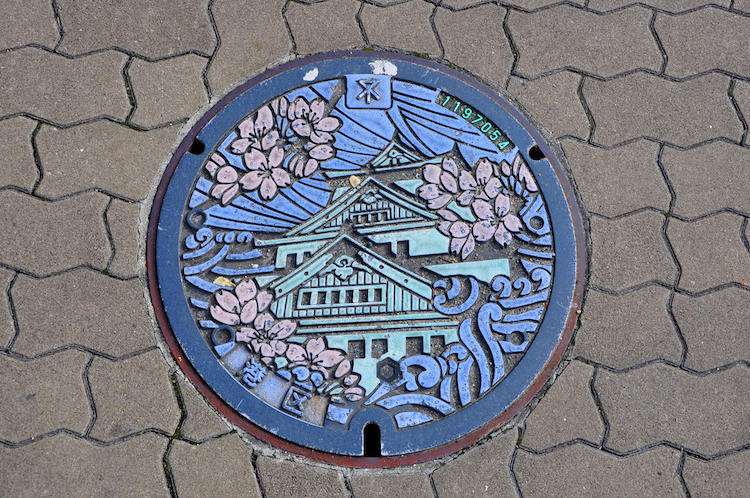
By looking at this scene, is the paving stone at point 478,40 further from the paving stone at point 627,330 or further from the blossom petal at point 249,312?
the blossom petal at point 249,312

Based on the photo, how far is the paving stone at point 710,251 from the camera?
2.11 m

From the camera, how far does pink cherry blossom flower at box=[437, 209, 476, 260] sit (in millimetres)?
2045

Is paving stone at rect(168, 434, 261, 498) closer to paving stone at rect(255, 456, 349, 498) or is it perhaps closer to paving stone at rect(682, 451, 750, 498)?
paving stone at rect(255, 456, 349, 498)

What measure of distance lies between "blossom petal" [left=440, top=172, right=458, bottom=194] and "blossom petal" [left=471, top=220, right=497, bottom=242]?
0.16 metres

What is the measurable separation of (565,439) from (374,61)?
160cm

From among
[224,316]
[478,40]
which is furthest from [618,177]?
[224,316]

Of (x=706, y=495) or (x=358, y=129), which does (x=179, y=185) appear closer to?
(x=358, y=129)

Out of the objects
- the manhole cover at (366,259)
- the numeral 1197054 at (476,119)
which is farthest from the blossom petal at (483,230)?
the numeral 1197054 at (476,119)

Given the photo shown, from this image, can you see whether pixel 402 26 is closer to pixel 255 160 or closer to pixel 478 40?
pixel 478 40

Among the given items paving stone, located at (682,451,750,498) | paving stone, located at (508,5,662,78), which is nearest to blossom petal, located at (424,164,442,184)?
paving stone, located at (508,5,662,78)

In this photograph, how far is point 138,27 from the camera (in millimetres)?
2361

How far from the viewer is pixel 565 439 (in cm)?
192

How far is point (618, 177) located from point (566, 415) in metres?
0.94

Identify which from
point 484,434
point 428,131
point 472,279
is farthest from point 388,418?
point 428,131
